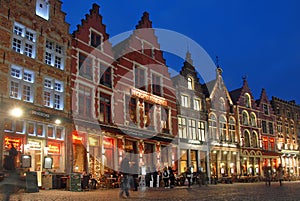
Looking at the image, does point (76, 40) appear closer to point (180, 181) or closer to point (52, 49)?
point (52, 49)

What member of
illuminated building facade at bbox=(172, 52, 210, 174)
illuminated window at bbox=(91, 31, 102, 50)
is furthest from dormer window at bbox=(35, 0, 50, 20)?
illuminated building facade at bbox=(172, 52, 210, 174)

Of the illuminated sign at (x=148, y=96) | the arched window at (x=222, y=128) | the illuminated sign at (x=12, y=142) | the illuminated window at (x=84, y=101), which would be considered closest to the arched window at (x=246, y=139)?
the arched window at (x=222, y=128)

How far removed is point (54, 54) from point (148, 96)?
9906 mm

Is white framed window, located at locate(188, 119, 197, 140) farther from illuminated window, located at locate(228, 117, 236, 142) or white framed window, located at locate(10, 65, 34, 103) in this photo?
white framed window, located at locate(10, 65, 34, 103)

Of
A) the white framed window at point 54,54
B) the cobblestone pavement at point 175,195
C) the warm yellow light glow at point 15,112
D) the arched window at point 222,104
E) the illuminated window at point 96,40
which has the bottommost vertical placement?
the cobblestone pavement at point 175,195

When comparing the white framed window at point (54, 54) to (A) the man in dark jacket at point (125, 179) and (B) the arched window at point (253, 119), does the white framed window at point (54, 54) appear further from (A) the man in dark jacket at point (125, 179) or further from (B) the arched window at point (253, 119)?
(B) the arched window at point (253, 119)

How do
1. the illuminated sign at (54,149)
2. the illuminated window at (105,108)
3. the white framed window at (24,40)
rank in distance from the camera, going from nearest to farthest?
1. the white framed window at (24,40)
2. the illuminated sign at (54,149)
3. the illuminated window at (105,108)

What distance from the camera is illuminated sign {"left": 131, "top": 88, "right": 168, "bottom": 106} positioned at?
28.1 meters

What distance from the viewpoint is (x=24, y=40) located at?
65.8 feet

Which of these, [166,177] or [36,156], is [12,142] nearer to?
[36,156]

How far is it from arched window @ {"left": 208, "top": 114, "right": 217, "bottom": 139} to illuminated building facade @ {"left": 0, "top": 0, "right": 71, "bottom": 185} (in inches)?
739

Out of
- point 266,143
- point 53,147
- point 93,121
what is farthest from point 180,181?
point 266,143

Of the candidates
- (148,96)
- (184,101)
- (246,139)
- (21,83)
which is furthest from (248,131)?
(21,83)

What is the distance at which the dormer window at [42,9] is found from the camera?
21.4m
